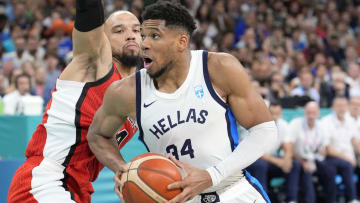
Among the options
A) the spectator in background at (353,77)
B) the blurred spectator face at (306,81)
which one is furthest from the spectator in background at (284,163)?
the spectator in background at (353,77)

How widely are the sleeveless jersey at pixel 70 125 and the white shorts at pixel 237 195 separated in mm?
825

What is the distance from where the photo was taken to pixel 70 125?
401 centimetres

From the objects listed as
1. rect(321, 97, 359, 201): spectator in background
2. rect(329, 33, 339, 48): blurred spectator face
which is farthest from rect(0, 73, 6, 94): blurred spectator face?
rect(329, 33, 339, 48): blurred spectator face

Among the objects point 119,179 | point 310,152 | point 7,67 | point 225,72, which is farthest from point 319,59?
point 119,179

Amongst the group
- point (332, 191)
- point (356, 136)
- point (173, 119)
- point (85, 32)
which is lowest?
point (332, 191)

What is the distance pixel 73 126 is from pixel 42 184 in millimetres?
417

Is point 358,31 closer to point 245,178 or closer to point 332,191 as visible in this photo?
point 332,191

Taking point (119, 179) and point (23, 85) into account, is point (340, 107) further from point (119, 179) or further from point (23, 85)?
point (119, 179)

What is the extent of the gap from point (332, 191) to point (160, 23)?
21.6 feet

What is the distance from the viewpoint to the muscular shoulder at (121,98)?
365 centimetres

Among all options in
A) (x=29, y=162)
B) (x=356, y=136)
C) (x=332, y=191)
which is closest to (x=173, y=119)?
(x=29, y=162)

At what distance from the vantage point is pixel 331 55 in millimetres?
15422

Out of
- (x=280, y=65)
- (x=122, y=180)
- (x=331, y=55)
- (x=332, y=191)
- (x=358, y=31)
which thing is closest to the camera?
(x=122, y=180)

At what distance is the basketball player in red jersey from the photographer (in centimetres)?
391
